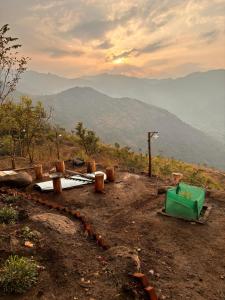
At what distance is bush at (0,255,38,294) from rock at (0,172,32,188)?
9245 millimetres

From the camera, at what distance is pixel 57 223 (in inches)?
390

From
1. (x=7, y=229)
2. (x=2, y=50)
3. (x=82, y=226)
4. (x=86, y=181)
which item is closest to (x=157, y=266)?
(x=82, y=226)

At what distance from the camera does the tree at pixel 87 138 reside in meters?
32.2

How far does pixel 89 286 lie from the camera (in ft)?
22.3

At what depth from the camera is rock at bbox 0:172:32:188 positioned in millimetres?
15434

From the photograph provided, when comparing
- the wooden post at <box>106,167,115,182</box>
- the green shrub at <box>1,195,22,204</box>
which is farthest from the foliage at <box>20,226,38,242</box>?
the wooden post at <box>106,167,115,182</box>

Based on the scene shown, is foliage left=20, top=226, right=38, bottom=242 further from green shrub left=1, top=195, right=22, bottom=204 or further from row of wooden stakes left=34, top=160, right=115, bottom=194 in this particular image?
row of wooden stakes left=34, top=160, right=115, bottom=194

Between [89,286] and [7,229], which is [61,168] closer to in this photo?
[7,229]

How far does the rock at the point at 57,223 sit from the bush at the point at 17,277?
8.96 feet

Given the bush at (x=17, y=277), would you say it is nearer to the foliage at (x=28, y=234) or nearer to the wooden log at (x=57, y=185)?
the foliage at (x=28, y=234)

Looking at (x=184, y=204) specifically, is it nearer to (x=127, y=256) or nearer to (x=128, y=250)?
(x=128, y=250)

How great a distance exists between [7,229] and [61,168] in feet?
34.0

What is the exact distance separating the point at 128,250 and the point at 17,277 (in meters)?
3.02

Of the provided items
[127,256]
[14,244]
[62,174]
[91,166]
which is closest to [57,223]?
[14,244]
